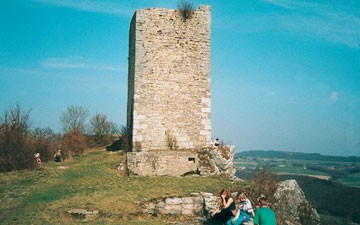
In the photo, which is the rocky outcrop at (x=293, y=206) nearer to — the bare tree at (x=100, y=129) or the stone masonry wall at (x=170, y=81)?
the stone masonry wall at (x=170, y=81)

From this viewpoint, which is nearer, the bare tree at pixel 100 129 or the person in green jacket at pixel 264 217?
the person in green jacket at pixel 264 217

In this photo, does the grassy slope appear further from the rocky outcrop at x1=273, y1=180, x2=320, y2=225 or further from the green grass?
the green grass

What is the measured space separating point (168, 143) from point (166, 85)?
9.91 feet

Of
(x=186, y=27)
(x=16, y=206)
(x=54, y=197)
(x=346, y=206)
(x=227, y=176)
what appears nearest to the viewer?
(x=16, y=206)

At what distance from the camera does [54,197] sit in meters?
11.4

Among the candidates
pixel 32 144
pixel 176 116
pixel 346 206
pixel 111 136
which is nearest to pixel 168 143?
pixel 176 116

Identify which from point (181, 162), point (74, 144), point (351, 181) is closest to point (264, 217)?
point (181, 162)

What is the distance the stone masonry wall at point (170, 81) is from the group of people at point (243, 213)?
754 centimetres

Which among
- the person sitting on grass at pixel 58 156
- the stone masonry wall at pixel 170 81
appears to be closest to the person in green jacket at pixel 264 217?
the stone masonry wall at pixel 170 81

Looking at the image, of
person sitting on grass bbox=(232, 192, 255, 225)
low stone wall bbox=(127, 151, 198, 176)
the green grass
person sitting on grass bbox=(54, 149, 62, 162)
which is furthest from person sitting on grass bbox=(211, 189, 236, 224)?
Answer: the green grass

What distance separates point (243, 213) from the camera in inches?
312

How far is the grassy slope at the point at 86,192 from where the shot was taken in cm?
970

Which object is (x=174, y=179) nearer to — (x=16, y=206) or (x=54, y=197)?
(x=54, y=197)

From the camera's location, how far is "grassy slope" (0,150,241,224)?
9.70 metres
